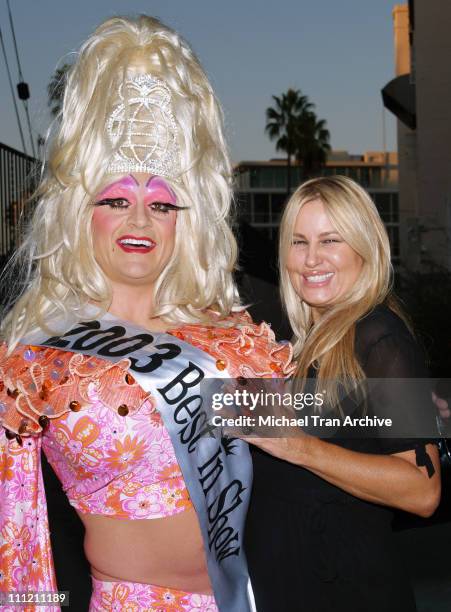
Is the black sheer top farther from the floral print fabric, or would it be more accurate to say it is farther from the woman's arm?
Answer: the floral print fabric

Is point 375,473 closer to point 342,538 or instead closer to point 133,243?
point 342,538

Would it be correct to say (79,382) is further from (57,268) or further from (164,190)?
(164,190)

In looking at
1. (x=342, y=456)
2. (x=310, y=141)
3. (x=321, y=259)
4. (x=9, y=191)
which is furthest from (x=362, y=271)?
(x=310, y=141)

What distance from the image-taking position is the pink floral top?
7.18 feet

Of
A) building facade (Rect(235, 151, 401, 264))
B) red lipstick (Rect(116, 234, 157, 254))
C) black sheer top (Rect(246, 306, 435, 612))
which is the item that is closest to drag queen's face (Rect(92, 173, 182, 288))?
red lipstick (Rect(116, 234, 157, 254))

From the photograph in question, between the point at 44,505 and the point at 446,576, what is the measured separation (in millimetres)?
2231

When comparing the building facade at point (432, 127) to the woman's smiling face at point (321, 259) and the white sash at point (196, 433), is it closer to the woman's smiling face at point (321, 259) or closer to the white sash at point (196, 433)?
the woman's smiling face at point (321, 259)

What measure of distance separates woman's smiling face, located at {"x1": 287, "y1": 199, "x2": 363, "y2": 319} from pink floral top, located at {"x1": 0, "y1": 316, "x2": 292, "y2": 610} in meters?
0.42

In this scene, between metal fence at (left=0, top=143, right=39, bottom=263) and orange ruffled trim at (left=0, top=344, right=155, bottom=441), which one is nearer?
orange ruffled trim at (left=0, top=344, right=155, bottom=441)

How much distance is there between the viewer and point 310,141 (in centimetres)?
4544

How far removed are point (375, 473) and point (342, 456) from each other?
0.11 metres

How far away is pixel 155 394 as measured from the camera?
228 cm

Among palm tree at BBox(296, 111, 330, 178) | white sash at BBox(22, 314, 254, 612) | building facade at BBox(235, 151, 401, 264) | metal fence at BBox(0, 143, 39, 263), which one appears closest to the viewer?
white sash at BBox(22, 314, 254, 612)

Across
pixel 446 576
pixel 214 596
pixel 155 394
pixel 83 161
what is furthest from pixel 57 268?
pixel 446 576
